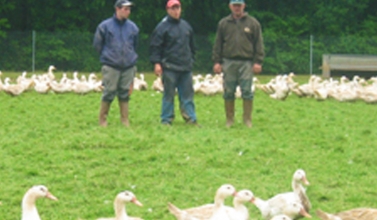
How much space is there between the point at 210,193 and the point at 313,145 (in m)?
3.11

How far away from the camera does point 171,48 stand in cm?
1218

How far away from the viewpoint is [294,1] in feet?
127

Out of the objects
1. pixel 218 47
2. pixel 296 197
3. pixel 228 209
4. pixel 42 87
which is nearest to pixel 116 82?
pixel 218 47

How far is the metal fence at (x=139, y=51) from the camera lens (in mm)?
29984

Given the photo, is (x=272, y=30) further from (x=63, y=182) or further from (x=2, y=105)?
(x=63, y=182)

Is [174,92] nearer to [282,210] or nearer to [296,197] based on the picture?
[296,197]

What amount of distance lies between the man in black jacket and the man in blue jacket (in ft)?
1.34

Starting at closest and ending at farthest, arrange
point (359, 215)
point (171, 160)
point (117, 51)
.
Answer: point (359, 215) < point (171, 160) < point (117, 51)

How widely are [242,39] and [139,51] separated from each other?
19482 mm

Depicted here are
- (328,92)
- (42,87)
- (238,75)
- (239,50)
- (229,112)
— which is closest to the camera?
(239,50)

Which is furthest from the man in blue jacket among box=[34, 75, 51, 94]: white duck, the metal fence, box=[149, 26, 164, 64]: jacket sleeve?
the metal fence

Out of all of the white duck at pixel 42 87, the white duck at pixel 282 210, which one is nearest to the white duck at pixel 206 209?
the white duck at pixel 282 210

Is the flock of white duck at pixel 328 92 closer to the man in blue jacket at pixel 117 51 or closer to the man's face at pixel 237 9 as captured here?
the man's face at pixel 237 9

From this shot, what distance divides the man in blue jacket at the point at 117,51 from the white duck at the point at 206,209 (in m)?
5.31
